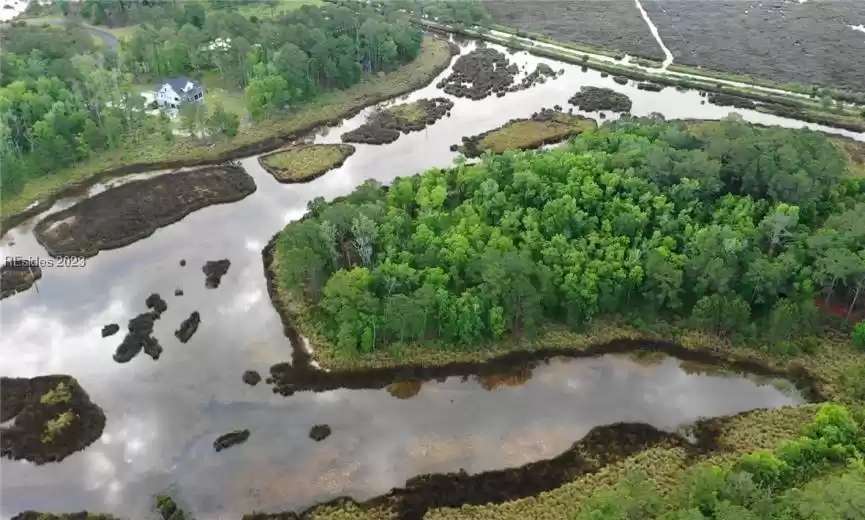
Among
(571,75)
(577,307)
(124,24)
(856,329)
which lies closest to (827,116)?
(571,75)

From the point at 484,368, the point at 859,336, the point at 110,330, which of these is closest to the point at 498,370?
the point at 484,368

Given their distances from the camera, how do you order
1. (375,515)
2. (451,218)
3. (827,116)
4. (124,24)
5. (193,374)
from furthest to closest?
(124,24), (827,116), (451,218), (193,374), (375,515)

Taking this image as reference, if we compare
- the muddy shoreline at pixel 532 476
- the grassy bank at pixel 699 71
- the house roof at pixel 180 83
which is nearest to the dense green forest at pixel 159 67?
the house roof at pixel 180 83

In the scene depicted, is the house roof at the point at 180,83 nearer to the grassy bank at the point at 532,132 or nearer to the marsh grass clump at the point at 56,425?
the grassy bank at the point at 532,132

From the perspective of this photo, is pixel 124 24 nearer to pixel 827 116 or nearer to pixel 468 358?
pixel 468 358

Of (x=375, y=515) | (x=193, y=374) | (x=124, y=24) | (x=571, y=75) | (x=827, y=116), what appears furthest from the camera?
(x=124, y=24)
